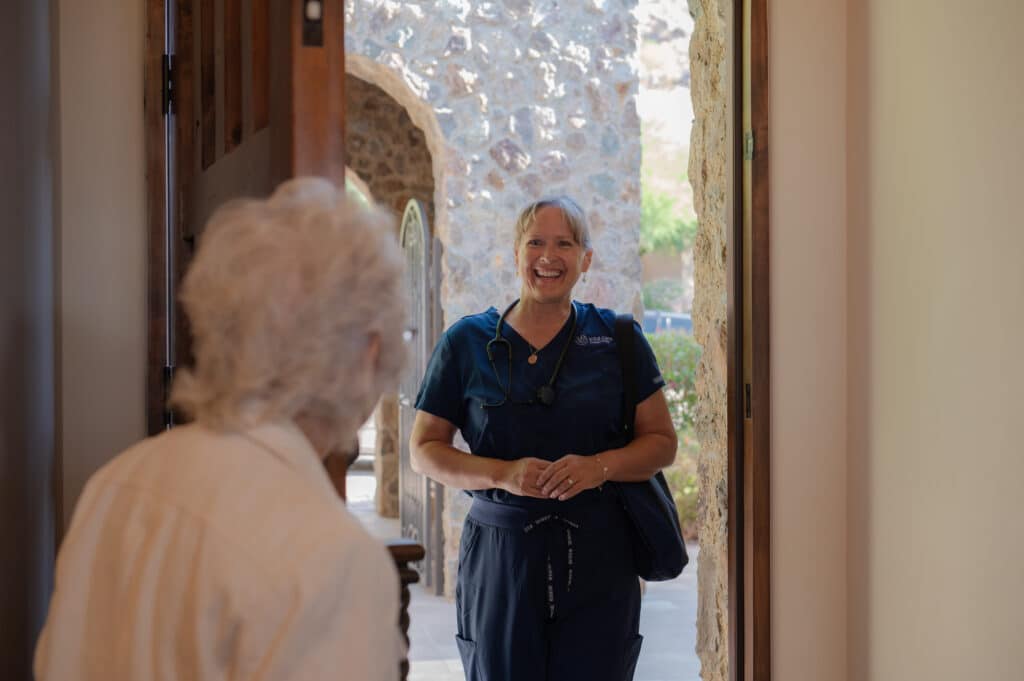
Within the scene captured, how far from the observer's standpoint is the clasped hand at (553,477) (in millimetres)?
2348

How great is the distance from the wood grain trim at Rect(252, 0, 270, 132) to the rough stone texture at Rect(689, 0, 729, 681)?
5.19ft

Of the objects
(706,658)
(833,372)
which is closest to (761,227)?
(833,372)

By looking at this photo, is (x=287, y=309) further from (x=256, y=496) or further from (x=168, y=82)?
(x=168, y=82)

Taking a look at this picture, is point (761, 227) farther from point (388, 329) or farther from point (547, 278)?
point (388, 329)

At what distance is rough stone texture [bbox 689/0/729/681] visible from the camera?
3.11 m

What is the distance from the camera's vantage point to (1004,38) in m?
2.07

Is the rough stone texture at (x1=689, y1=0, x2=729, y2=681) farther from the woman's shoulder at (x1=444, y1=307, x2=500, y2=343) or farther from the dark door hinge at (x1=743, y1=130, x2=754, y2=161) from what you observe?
the woman's shoulder at (x1=444, y1=307, x2=500, y2=343)

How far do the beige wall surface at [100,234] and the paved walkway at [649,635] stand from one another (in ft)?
7.46

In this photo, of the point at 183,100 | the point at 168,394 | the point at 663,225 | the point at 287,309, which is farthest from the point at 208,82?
the point at 663,225

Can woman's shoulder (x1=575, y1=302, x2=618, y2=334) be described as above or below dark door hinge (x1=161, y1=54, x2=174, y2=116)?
below

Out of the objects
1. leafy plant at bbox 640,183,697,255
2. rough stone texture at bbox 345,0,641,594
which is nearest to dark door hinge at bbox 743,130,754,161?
rough stone texture at bbox 345,0,641,594

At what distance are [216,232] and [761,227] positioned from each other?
190 cm

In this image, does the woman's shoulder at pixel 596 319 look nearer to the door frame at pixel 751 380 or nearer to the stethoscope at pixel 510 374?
the stethoscope at pixel 510 374

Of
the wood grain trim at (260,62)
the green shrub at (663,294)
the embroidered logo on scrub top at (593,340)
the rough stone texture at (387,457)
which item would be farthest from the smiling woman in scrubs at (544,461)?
the green shrub at (663,294)
